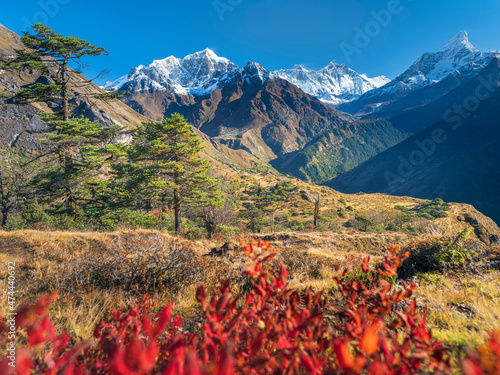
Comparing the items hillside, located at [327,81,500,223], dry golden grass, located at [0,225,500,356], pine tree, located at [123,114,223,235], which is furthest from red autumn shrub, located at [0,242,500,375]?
hillside, located at [327,81,500,223]

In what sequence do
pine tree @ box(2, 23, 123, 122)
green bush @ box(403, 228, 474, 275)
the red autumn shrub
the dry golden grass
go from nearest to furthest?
the red autumn shrub < the dry golden grass < green bush @ box(403, 228, 474, 275) < pine tree @ box(2, 23, 123, 122)

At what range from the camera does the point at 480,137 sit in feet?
377

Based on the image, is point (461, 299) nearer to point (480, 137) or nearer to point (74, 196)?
point (74, 196)

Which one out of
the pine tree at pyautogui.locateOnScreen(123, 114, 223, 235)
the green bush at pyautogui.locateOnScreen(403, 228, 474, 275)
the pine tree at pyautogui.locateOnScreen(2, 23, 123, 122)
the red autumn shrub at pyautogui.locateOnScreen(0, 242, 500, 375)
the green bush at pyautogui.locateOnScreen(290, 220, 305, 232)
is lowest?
the green bush at pyautogui.locateOnScreen(290, 220, 305, 232)

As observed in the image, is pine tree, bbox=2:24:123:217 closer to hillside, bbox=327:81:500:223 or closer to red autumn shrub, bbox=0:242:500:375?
red autumn shrub, bbox=0:242:500:375

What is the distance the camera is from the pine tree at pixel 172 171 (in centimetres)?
1485

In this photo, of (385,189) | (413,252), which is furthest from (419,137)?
(413,252)

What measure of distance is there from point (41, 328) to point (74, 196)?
56.5ft

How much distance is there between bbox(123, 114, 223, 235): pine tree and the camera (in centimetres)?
1485

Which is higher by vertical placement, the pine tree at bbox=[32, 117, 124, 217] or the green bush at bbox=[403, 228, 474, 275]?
the pine tree at bbox=[32, 117, 124, 217]

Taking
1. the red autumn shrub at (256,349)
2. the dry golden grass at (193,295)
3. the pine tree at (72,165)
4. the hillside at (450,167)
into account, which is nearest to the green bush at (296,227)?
the pine tree at (72,165)

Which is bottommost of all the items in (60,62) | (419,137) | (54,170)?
(54,170)

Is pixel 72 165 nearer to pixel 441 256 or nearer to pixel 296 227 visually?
pixel 441 256

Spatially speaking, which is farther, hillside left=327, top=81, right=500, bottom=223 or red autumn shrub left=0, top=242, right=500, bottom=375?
hillside left=327, top=81, right=500, bottom=223
